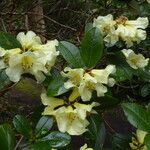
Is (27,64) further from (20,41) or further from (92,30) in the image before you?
(92,30)

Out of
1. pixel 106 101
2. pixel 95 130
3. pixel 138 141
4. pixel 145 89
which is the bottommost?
pixel 145 89

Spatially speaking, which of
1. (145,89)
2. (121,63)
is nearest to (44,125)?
(121,63)

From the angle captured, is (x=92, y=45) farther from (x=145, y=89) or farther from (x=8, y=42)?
(x=145, y=89)

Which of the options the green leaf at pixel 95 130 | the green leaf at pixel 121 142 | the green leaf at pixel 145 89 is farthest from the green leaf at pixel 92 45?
the green leaf at pixel 145 89

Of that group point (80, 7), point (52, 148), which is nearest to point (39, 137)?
point (52, 148)

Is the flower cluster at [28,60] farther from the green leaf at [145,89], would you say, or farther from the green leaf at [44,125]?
the green leaf at [145,89]

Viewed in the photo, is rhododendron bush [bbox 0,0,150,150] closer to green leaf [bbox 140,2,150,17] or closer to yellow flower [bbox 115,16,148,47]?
yellow flower [bbox 115,16,148,47]

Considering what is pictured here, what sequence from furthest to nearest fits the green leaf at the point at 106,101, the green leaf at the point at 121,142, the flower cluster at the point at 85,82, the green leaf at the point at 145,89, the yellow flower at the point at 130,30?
the green leaf at the point at 145,89 < the green leaf at the point at 121,142 < the yellow flower at the point at 130,30 < the green leaf at the point at 106,101 < the flower cluster at the point at 85,82
